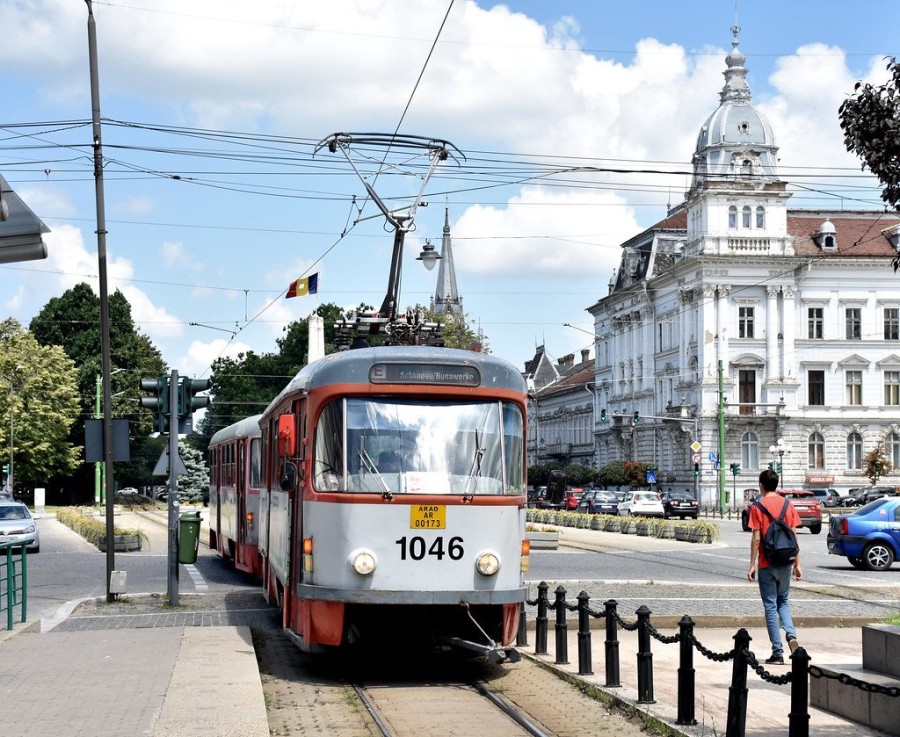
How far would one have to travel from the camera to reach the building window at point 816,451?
89.1 metres

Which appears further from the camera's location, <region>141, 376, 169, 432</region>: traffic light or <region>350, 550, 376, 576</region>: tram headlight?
<region>141, 376, 169, 432</region>: traffic light

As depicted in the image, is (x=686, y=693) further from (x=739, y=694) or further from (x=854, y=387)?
(x=854, y=387)

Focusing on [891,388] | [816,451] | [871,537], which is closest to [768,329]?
[816,451]

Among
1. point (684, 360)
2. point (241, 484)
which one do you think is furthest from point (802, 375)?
point (241, 484)

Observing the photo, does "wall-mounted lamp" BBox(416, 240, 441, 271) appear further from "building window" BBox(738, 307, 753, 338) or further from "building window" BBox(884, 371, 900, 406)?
"building window" BBox(884, 371, 900, 406)

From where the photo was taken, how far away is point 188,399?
19891 mm

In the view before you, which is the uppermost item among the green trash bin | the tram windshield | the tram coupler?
the tram windshield

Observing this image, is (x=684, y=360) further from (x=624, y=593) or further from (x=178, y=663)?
(x=178, y=663)

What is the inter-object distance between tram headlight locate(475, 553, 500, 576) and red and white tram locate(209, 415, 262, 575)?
27.6 feet

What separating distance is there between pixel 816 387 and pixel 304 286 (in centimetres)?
5788

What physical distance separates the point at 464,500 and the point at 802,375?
80560 millimetres

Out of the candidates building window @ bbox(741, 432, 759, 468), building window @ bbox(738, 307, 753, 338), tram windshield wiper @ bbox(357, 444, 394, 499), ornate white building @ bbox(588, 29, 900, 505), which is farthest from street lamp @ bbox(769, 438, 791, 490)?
tram windshield wiper @ bbox(357, 444, 394, 499)

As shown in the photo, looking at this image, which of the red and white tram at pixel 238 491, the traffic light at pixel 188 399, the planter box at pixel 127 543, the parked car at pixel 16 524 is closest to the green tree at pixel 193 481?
the parked car at pixel 16 524

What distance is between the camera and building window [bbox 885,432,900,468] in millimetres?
89375
